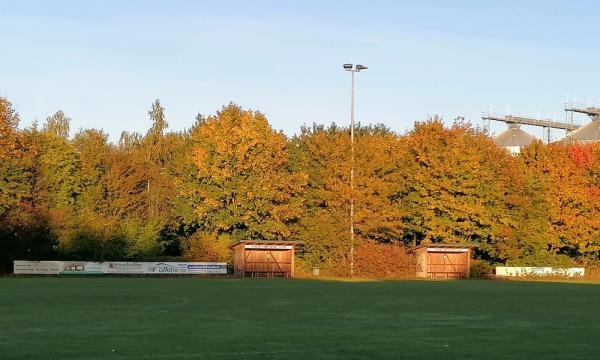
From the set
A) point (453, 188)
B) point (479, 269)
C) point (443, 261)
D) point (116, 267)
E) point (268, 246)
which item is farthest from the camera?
point (453, 188)

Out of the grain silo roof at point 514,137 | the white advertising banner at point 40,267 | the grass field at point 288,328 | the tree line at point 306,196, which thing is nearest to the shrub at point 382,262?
the tree line at point 306,196

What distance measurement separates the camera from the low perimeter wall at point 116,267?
210ft

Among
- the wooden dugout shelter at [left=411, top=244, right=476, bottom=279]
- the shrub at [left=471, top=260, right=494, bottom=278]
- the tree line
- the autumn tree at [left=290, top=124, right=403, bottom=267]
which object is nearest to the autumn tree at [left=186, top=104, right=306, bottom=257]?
the tree line

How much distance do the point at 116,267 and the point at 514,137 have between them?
3765 inches

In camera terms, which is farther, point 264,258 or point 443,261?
point 443,261

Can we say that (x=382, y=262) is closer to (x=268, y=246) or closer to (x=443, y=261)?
(x=443, y=261)

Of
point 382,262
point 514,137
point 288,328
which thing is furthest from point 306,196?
point 514,137

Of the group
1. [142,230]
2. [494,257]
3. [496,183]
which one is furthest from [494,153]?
[142,230]

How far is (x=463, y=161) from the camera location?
76625mm

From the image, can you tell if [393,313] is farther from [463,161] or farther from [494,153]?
[494,153]

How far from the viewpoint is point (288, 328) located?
2216 centimetres

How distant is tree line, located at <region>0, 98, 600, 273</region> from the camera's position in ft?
239

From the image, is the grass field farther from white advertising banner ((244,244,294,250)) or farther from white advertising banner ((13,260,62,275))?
white advertising banner ((244,244,294,250))

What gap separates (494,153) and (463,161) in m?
6.18
